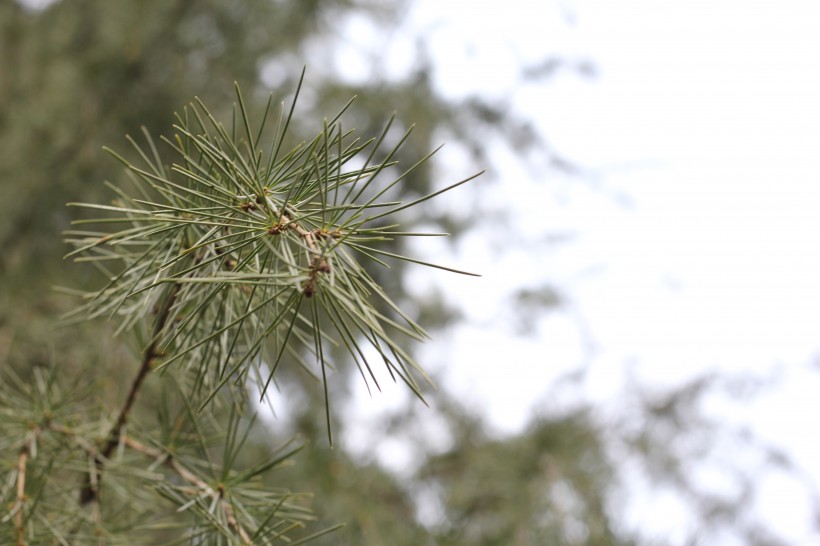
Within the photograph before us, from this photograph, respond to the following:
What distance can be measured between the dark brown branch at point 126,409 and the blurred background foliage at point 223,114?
59 cm

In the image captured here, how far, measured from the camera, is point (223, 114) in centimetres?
177

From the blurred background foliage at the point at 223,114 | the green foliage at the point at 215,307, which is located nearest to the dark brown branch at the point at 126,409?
the green foliage at the point at 215,307

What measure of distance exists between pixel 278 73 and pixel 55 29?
58cm

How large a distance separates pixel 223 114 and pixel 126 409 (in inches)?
53.0

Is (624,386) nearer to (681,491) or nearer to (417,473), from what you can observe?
(681,491)

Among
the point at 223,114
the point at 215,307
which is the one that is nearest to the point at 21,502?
the point at 215,307

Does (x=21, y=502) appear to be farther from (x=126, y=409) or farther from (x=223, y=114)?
(x=223, y=114)

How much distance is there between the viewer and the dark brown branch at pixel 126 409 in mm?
500

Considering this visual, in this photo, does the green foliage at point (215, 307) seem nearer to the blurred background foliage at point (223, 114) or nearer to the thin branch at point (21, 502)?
the thin branch at point (21, 502)

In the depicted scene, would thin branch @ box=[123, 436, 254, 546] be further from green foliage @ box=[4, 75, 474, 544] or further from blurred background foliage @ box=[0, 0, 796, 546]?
blurred background foliage @ box=[0, 0, 796, 546]

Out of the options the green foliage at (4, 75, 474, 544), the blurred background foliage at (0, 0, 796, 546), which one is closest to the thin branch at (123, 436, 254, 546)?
the green foliage at (4, 75, 474, 544)

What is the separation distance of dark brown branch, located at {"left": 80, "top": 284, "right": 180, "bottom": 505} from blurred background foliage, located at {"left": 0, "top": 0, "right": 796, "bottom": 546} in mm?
591

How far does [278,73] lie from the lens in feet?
6.92

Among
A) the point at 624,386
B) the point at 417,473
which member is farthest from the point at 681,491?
the point at 417,473
